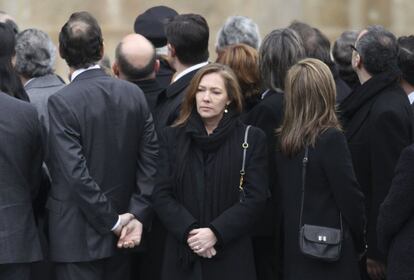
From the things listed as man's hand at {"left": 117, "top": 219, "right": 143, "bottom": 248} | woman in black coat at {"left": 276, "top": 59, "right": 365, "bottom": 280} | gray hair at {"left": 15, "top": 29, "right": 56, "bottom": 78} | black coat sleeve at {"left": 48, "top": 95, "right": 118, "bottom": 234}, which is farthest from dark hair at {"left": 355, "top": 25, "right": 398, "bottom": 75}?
gray hair at {"left": 15, "top": 29, "right": 56, "bottom": 78}

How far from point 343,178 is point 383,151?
0.49 metres

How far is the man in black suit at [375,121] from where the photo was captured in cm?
693

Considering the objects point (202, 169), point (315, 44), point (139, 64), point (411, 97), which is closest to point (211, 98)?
point (202, 169)

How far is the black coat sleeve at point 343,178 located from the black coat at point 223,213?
1.29 ft

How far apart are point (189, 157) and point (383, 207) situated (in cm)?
130

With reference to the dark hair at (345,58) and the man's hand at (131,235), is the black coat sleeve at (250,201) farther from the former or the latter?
the dark hair at (345,58)

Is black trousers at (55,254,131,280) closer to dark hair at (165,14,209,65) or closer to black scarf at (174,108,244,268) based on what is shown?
black scarf at (174,108,244,268)

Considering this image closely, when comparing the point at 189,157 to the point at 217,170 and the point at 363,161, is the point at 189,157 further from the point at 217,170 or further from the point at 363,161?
the point at 363,161

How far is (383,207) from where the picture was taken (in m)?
5.87

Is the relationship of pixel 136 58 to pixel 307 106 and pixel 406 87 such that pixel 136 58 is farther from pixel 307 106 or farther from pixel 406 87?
pixel 406 87

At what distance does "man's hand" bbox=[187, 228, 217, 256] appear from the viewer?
21.5 feet

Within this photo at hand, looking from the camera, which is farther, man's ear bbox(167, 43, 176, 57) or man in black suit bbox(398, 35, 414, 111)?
man's ear bbox(167, 43, 176, 57)

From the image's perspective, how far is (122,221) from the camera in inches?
270

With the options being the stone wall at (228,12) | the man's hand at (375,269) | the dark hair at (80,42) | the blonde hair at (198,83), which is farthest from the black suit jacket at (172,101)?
the stone wall at (228,12)
